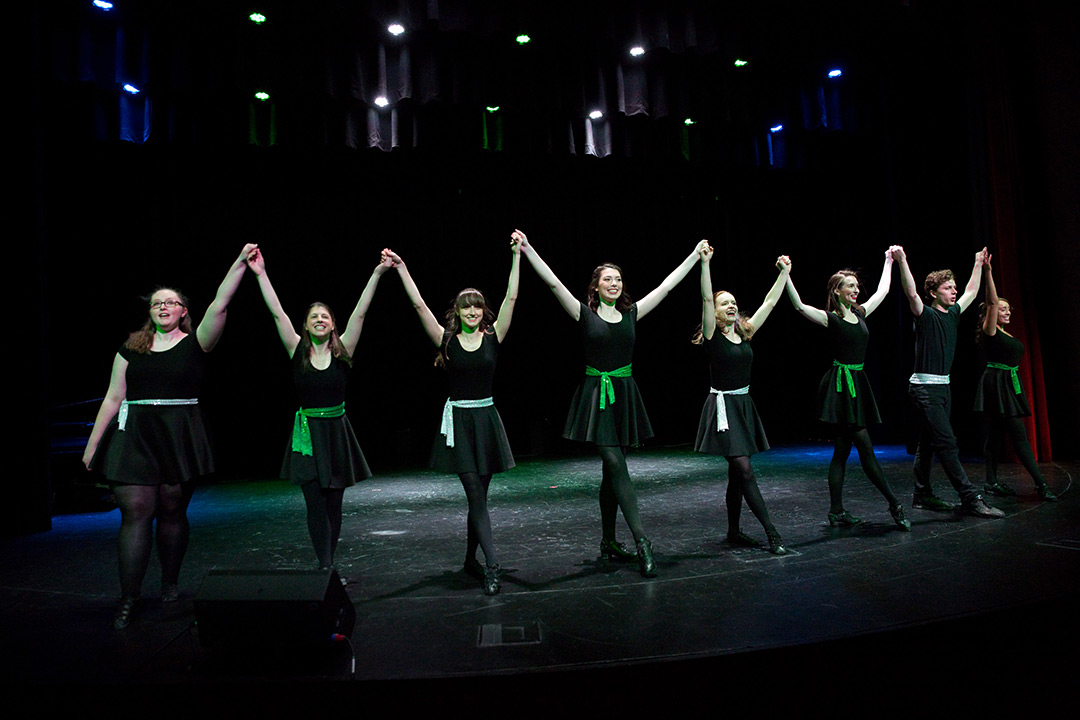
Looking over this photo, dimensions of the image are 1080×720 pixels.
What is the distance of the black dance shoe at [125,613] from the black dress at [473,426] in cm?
147

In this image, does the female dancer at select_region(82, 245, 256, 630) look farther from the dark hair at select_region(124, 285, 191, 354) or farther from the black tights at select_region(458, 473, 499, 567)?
the black tights at select_region(458, 473, 499, 567)

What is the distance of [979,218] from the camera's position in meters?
7.30

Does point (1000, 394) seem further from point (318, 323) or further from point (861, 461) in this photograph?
point (318, 323)

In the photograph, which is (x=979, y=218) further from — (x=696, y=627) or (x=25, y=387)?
(x=25, y=387)

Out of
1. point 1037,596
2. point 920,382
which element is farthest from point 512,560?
point 920,382

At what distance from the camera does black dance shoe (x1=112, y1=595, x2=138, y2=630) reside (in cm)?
300

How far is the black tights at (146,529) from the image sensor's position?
315cm

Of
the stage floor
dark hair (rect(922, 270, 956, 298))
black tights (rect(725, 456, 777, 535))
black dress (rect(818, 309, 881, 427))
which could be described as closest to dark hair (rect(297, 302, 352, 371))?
the stage floor

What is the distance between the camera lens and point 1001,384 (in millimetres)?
5195

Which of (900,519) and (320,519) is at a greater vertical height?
(320,519)

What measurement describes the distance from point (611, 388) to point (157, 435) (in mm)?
2250

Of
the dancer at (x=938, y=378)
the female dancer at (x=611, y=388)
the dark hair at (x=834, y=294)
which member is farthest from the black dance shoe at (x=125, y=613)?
the dancer at (x=938, y=378)

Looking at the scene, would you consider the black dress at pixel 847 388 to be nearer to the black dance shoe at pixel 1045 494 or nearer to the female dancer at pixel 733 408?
the female dancer at pixel 733 408

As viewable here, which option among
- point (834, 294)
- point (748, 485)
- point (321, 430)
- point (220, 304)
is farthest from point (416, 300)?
point (834, 294)
